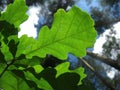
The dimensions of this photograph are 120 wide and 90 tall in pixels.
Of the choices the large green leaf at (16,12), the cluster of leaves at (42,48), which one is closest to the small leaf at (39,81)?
the cluster of leaves at (42,48)

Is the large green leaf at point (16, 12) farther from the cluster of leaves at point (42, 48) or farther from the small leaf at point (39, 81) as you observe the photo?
the small leaf at point (39, 81)

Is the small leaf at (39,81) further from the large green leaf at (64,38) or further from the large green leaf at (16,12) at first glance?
the large green leaf at (16,12)

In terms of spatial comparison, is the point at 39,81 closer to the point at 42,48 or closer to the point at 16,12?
the point at 42,48

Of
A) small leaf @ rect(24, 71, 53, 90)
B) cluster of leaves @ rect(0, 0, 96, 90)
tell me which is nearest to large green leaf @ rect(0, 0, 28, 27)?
cluster of leaves @ rect(0, 0, 96, 90)

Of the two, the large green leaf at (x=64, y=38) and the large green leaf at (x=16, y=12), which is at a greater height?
the large green leaf at (x=16, y=12)

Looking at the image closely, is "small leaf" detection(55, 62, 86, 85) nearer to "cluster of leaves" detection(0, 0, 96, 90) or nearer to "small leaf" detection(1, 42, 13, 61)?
"cluster of leaves" detection(0, 0, 96, 90)

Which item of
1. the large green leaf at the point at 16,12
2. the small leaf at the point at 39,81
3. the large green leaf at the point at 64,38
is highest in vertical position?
the large green leaf at the point at 16,12
